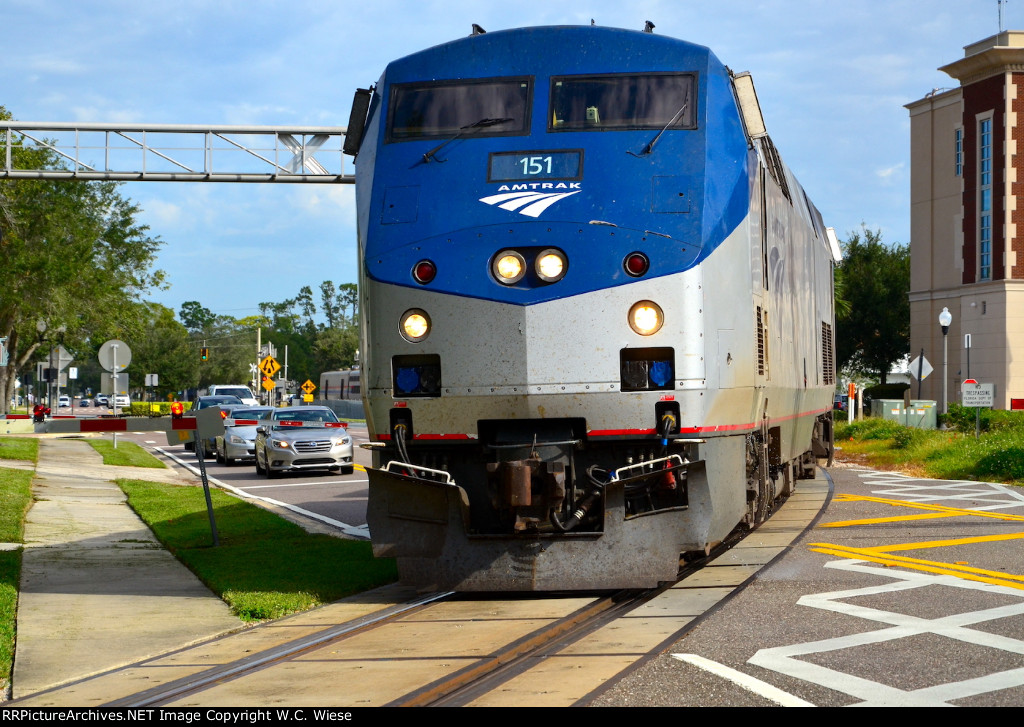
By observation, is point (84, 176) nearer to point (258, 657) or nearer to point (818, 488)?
point (818, 488)

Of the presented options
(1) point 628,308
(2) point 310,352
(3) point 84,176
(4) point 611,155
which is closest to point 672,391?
(1) point 628,308

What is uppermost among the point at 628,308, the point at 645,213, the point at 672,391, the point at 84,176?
the point at 84,176

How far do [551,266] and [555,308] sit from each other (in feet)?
1.01

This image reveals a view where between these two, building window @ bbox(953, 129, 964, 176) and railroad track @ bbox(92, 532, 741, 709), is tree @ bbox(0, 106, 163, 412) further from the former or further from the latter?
building window @ bbox(953, 129, 964, 176)

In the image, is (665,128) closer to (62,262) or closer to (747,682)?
(747,682)

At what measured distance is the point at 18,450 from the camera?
3003cm

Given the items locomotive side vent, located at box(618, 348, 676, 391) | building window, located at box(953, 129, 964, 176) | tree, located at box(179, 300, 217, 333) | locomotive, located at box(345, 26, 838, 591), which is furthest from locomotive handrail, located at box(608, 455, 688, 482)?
tree, located at box(179, 300, 217, 333)

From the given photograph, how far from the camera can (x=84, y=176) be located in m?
29.8

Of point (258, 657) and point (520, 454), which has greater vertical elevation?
point (520, 454)

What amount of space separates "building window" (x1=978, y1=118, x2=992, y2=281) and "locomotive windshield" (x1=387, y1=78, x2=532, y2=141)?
4979cm

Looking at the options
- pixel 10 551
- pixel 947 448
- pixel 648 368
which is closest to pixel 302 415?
pixel 947 448

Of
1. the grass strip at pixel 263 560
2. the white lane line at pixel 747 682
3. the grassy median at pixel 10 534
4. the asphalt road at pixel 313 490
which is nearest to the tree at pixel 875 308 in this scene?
the asphalt road at pixel 313 490

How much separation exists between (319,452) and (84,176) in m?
10.5

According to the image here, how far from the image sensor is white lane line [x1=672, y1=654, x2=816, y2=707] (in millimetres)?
5375
